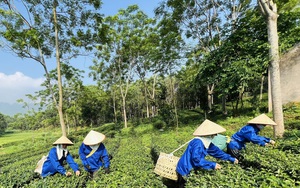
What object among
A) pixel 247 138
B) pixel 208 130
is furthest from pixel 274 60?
pixel 208 130

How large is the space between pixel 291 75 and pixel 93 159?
51.4 feet

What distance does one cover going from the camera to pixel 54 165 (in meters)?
5.32

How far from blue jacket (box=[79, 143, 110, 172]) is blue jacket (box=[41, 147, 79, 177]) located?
262mm

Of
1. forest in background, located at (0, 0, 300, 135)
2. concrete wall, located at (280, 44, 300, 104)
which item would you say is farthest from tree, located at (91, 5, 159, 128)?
concrete wall, located at (280, 44, 300, 104)

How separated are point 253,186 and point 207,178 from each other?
32.5 inches

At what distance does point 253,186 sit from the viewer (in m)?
2.82

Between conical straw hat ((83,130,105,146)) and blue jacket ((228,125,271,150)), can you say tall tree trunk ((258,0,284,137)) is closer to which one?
blue jacket ((228,125,271,150))

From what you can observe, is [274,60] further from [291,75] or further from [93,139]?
[291,75]

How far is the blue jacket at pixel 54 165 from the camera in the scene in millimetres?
5328

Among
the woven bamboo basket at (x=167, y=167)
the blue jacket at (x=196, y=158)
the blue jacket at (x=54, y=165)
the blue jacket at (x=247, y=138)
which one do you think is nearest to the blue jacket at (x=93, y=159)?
the blue jacket at (x=54, y=165)

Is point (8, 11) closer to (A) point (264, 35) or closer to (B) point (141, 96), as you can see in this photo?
(A) point (264, 35)

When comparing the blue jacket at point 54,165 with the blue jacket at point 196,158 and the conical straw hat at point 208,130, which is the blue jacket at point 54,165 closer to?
the blue jacket at point 196,158

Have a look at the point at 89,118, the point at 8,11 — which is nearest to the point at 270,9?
the point at 8,11

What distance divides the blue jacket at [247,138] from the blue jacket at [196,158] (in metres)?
1.12
